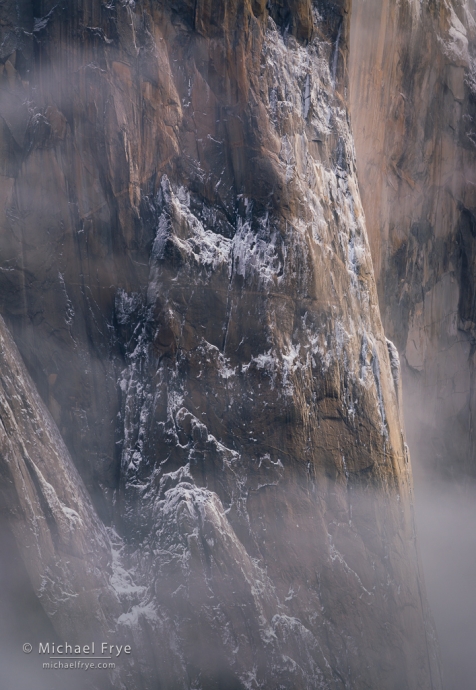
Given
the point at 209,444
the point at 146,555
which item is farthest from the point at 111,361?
the point at 146,555

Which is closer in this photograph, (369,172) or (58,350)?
(58,350)

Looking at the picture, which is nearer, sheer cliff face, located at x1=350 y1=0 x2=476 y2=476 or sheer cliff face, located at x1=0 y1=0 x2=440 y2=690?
sheer cliff face, located at x1=0 y1=0 x2=440 y2=690

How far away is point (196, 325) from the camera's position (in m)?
18.7

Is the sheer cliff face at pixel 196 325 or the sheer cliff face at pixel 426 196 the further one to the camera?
the sheer cliff face at pixel 426 196

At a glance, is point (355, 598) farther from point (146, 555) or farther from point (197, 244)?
point (197, 244)

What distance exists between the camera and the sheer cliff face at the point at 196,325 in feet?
59.5

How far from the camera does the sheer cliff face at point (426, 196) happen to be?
2412 cm

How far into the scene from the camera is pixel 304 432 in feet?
62.2

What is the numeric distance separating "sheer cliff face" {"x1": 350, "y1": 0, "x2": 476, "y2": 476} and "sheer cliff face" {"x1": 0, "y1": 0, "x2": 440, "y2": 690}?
557cm

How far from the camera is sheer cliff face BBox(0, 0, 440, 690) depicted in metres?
18.1

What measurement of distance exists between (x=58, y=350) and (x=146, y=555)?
4771 millimetres

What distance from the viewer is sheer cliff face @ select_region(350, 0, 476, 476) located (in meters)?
24.1

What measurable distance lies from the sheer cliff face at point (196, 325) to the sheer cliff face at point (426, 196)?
219 inches

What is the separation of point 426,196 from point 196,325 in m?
10.5
